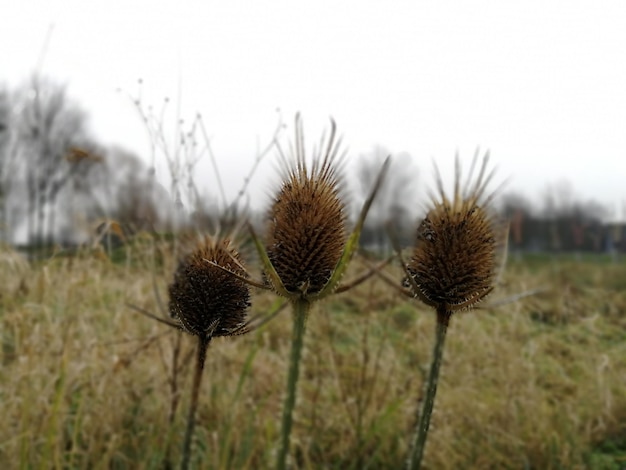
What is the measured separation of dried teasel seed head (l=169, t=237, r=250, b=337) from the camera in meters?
0.63

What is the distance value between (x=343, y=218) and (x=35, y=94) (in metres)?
2.06

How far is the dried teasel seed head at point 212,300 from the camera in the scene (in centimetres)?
63

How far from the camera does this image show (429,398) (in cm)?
57

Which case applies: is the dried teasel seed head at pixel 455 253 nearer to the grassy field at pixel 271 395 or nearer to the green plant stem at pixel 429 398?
the green plant stem at pixel 429 398

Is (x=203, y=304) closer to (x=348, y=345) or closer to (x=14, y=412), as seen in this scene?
(x=14, y=412)

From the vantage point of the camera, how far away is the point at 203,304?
0.64 metres

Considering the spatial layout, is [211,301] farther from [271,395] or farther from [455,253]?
[271,395]

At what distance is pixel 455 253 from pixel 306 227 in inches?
6.2

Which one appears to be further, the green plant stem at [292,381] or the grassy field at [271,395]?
the grassy field at [271,395]

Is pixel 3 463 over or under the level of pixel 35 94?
under

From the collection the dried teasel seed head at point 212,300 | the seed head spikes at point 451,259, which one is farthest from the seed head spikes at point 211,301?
the seed head spikes at point 451,259

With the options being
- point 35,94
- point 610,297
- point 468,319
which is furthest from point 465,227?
point 610,297

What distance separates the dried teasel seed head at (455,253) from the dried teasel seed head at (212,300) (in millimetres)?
177

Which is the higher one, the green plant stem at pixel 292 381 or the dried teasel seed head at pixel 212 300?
the dried teasel seed head at pixel 212 300
